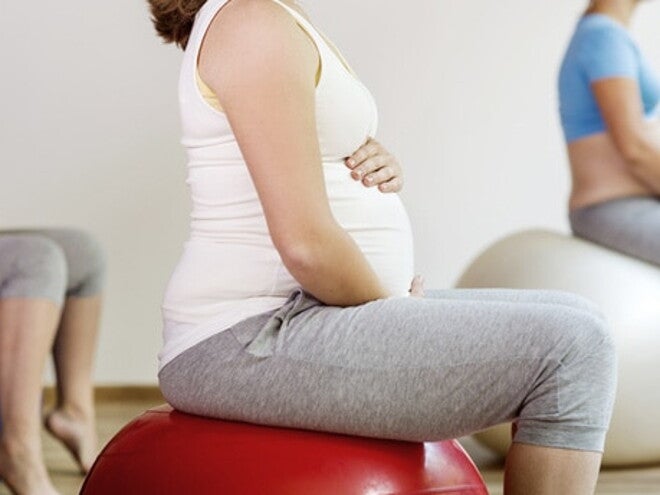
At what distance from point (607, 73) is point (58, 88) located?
1.64 metres

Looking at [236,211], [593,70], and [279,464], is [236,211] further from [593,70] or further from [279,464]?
[593,70]

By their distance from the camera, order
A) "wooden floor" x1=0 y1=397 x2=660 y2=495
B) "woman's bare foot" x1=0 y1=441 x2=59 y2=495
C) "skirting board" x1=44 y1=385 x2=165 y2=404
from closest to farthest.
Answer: "woman's bare foot" x1=0 y1=441 x2=59 y2=495 < "wooden floor" x1=0 y1=397 x2=660 y2=495 < "skirting board" x1=44 y1=385 x2=165 y2=404

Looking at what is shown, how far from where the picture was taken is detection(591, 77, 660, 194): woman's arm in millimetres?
2764

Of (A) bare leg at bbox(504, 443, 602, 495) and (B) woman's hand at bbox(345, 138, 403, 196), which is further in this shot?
(B) woman's hand at bbox(345, 138, 403, 196)

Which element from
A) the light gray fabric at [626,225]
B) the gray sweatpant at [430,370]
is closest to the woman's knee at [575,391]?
the gray sweatpant at [430,370]

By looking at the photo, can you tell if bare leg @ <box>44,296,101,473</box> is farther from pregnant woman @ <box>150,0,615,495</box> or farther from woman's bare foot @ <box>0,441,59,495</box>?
pregnant woman @ <box>150,0,615,495</box>

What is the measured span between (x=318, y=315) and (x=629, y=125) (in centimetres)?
154

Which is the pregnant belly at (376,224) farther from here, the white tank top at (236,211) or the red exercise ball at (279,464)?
the red exercise ball at (279,464)

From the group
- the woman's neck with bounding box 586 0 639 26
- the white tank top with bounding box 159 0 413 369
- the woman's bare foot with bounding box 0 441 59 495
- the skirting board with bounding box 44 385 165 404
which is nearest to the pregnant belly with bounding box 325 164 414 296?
the white tank top with bounding box 159 0 413 369

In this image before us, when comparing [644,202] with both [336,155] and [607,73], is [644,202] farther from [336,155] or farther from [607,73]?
[336,155]

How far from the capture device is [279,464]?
1442mm

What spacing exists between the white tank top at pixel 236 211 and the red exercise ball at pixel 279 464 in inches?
4.1

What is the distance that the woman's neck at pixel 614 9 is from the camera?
2.84m

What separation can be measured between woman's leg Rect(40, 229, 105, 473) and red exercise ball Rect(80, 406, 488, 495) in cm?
114
